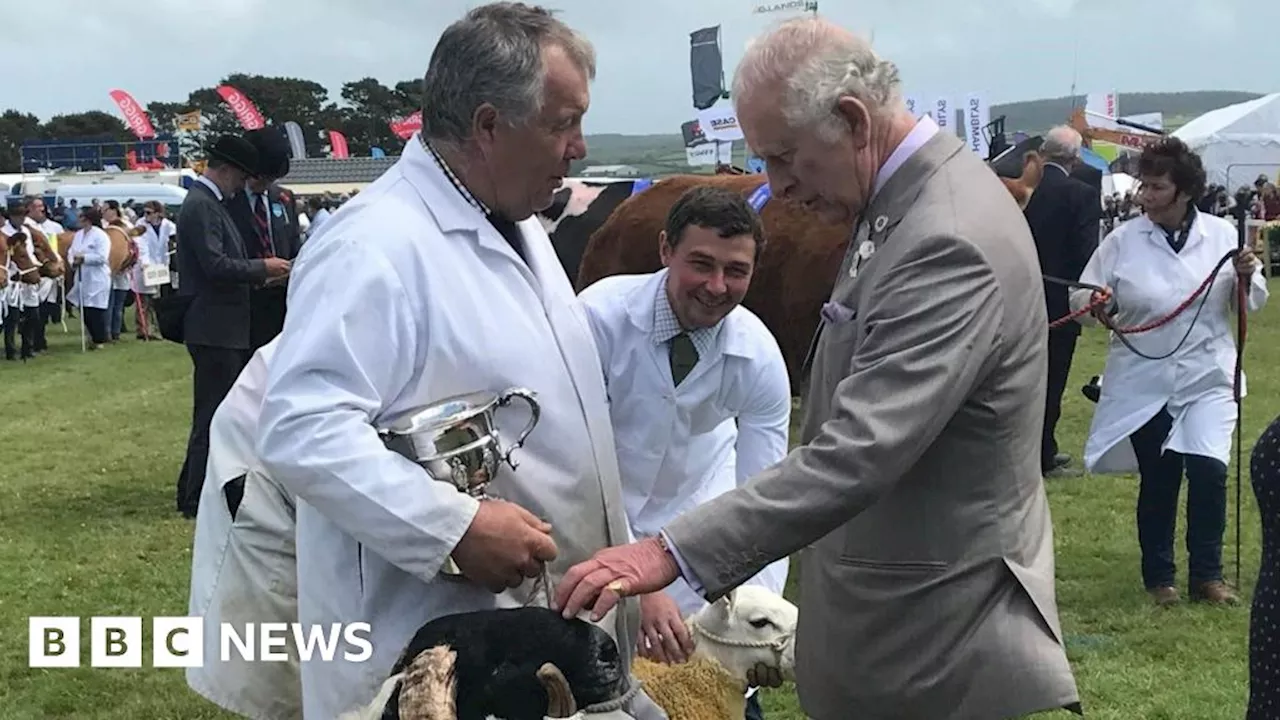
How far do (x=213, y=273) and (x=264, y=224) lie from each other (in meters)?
0.71

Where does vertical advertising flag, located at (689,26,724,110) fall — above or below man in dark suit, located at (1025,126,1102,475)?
above

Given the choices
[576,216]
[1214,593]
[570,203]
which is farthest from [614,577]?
[570,203]

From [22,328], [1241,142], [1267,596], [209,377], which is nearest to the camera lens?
[1267,596]

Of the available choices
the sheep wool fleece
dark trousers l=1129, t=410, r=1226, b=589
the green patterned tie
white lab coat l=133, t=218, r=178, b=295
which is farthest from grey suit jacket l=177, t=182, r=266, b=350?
white lab coat l=133, t=218, r=178, b=295

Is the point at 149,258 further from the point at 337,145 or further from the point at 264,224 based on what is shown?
the point at 337,145

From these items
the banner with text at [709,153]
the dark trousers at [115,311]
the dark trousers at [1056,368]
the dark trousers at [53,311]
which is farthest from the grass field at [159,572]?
the banner with text at [709,153]

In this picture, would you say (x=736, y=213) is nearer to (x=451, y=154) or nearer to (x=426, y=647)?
(x=451, y=154)

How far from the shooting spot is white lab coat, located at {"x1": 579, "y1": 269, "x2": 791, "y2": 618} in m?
4.04

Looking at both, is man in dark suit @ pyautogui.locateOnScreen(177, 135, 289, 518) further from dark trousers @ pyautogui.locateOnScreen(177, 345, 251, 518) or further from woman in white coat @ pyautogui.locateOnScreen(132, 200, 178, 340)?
woman in white coat @ pyautogui.locateOnScreen(132, 200, 178, 340)

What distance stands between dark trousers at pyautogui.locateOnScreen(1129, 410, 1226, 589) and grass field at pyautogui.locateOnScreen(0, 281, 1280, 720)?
0.65 feet

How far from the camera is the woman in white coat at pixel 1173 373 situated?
6242 mm

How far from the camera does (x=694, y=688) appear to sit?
13.2 ft

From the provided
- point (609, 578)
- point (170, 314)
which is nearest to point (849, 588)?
point (609, 578)

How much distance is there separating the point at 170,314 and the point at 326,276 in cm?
607
